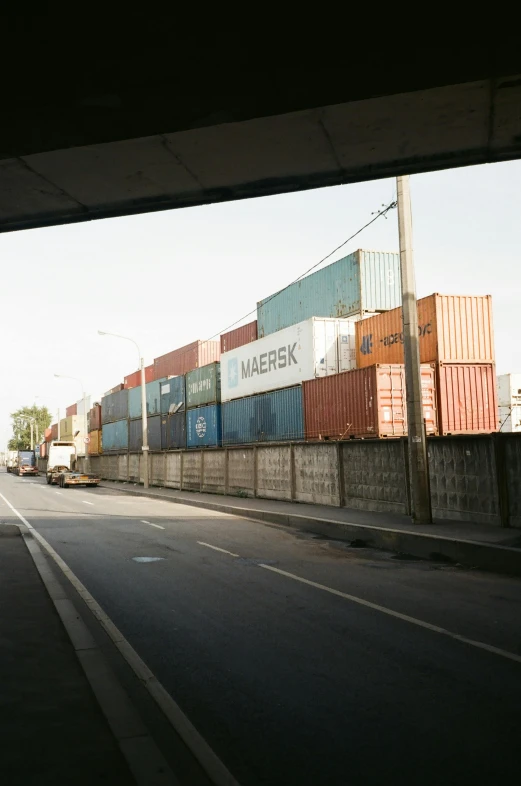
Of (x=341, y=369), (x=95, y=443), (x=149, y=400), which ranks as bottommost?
(x=95, y=443)

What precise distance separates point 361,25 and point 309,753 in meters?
5.27

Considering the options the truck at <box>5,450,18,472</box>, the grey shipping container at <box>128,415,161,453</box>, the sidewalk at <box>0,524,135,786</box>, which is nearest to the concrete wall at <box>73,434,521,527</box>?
the sidewalk at <box>0,524,135,786</box>

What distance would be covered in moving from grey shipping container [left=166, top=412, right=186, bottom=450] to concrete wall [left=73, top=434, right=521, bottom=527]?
19.6 ft

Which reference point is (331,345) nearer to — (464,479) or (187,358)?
(464,479)

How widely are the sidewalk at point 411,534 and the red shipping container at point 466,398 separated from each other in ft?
17.4

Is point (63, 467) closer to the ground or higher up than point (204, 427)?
closer to the ground

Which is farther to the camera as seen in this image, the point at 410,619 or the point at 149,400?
the point at 149,400

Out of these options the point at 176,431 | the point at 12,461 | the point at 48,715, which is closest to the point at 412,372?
the point at 48,715

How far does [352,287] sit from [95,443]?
41017mm

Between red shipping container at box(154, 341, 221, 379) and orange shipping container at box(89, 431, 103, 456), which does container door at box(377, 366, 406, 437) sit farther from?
orange shipping container at box(89, 431, 103, 456)

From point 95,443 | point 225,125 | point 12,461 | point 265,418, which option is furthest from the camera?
point 12,461

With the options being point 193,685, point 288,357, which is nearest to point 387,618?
point 193,685

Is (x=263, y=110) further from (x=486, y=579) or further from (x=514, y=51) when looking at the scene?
(x=486, y=579)

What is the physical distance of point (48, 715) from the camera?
401 cm
